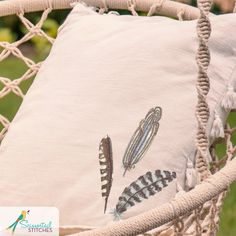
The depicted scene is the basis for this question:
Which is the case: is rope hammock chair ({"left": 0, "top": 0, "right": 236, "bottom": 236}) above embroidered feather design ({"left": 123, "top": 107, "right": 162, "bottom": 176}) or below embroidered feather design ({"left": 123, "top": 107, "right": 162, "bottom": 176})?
above

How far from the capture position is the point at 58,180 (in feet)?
4.91

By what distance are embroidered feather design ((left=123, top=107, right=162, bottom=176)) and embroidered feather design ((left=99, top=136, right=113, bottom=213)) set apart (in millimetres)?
28

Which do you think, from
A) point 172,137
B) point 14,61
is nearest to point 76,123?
point 172,137

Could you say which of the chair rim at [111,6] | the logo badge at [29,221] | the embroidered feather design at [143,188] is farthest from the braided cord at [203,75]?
the chair rim at [111,6]

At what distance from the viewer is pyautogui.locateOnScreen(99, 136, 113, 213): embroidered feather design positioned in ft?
4.76

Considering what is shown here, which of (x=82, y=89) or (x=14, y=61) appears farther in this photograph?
(x=14, y=61)

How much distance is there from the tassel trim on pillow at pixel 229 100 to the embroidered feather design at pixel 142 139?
12 centimetres

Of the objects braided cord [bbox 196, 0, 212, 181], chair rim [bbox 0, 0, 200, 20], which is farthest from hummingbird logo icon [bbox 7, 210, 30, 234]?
chair rim [bbox 0, 0, 200, 20]

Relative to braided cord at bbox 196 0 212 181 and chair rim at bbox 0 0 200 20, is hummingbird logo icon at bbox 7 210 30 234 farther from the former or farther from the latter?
chair rim at bbox 0 0 200 20

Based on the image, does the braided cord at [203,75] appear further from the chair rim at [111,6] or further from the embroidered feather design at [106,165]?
the chair rim at [111,6]

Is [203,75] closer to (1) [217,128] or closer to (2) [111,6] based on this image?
(1) [217,128]

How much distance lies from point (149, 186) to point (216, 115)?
7.3 inches

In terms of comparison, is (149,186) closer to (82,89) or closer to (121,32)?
(82,89)

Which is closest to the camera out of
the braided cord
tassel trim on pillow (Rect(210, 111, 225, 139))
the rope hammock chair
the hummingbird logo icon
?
the rope hammock chair
